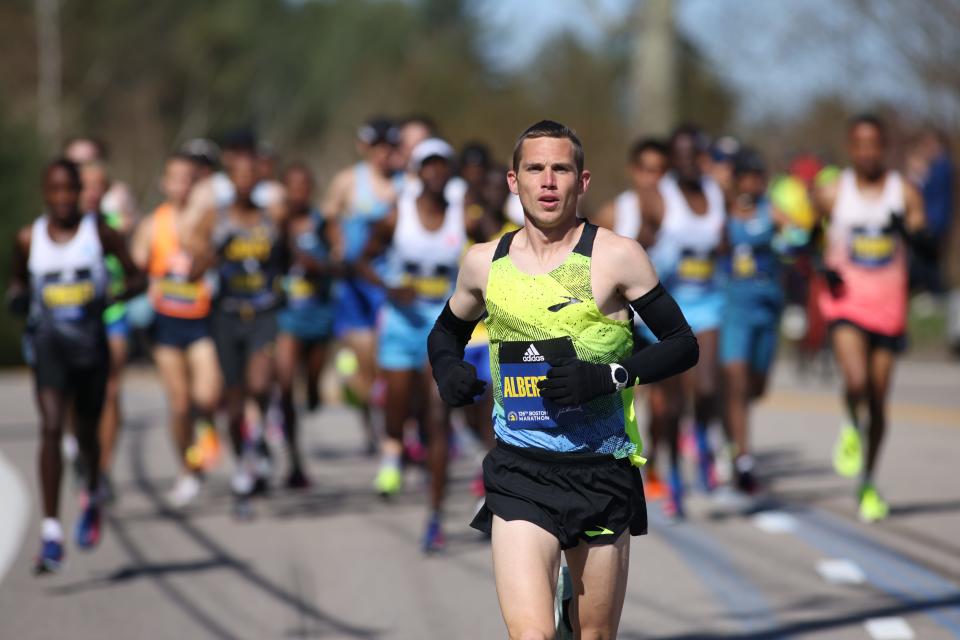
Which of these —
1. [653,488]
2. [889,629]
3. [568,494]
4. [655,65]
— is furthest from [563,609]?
[655,65]

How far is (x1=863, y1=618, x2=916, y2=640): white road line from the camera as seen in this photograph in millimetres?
7145

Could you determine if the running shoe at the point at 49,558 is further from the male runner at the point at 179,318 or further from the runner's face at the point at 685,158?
the runner's face at the point at 685,158

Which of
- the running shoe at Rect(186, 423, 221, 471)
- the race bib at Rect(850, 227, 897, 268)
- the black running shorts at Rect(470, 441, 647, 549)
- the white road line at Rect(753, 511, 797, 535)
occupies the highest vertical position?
the race bib at Rect(850, 227, 897, 268)

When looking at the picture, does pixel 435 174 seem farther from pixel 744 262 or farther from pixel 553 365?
pixel 553 365

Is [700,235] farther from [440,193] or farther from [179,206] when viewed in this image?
[179,206]

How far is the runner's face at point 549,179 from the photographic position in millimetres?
5227

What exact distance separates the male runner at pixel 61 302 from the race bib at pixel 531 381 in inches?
165

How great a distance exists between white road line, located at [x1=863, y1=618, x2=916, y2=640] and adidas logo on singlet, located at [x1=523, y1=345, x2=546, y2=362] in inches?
104

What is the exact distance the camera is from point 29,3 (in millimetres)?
48750

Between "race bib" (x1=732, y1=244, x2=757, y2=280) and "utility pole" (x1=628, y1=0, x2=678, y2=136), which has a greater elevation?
"utility pole" (x1=628, y1=0, x2=678, y2=136)

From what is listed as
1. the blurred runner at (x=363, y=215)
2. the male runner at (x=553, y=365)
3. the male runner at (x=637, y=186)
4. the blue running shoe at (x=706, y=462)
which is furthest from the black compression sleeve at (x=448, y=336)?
the blurred runner at (x=363, y=215)

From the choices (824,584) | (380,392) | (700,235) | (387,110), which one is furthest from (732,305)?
(387,110)

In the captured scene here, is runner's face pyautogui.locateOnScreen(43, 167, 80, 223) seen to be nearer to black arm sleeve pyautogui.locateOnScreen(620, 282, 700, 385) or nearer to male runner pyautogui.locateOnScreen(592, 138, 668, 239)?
male runner pyautogui.locateOnScreen(592, 138, 668, 239)

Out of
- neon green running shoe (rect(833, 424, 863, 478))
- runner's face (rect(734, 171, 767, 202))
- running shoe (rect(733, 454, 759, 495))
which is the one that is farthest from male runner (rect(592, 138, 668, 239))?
neon green running shoe (rect(833, 424, 863, 478))
